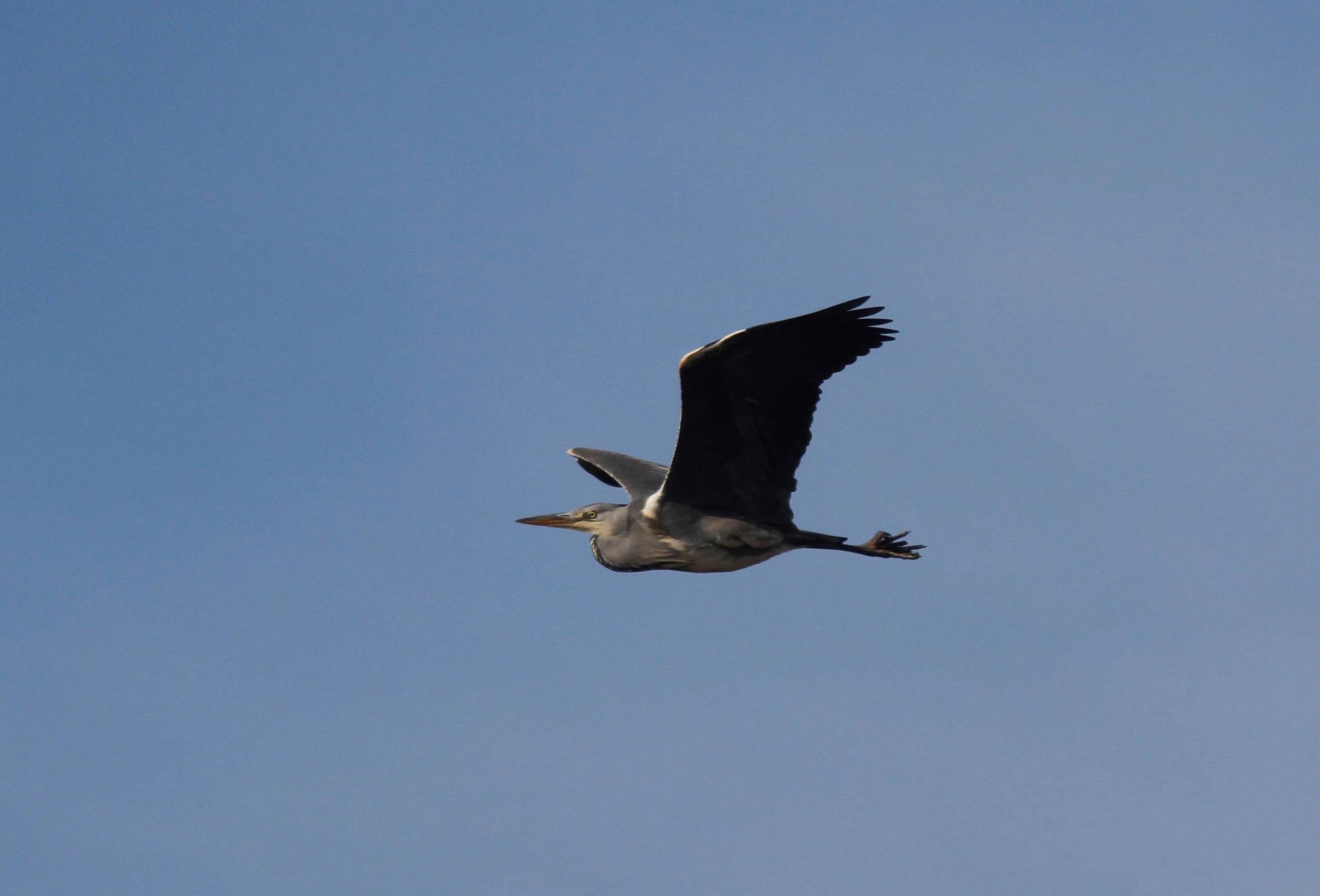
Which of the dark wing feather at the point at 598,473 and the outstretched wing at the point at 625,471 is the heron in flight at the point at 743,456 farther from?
the dark wing feather at the point at 598,473

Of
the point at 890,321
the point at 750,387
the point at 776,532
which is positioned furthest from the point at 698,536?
the point at 890,321

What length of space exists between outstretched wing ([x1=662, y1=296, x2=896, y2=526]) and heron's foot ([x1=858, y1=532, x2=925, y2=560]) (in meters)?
0.93

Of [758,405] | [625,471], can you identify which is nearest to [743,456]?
[758,405]

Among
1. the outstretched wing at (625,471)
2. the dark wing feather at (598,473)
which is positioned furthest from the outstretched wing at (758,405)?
the dark wing feather at (598,473)

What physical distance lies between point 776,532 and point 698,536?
72cm

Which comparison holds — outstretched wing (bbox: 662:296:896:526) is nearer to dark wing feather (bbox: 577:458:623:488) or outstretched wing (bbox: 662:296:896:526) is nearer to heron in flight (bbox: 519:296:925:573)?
heron in flight (bbox: 519:296:925:573)

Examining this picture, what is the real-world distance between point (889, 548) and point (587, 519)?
314 centimetres

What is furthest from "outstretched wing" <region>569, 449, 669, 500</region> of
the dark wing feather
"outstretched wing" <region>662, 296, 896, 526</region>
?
"outstretched wing" <region>662, 296, 896, 526</region>

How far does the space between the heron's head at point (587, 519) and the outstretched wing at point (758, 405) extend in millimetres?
1399

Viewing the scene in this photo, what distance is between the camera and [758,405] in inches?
525

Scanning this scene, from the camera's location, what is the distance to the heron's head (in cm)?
1527

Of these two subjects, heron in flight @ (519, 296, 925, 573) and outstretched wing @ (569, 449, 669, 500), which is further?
outstretched wing @ (569, 449, 669, 500)

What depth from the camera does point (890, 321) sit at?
13.1m

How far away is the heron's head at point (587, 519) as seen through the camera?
15266 mm
